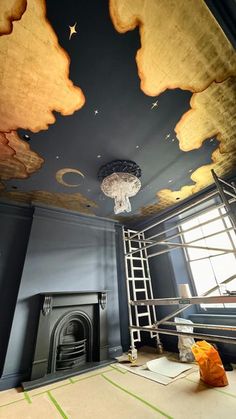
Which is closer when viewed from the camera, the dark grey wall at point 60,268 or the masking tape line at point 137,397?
the masking tape line at point 137,397

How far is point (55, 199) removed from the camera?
3.21 m

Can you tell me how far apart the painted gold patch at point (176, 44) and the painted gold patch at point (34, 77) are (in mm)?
493

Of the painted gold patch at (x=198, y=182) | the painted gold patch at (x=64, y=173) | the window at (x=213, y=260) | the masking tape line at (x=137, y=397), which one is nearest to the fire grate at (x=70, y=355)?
the masking tape line at (x=137, y=397)

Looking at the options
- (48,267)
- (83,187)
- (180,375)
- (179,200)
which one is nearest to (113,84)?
(83,187)

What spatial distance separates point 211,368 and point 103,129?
9.38 feet

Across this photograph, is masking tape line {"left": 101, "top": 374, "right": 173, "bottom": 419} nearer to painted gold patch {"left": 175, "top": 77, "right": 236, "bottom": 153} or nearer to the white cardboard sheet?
the white cardboard sheet

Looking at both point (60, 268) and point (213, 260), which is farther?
point (213, 260)

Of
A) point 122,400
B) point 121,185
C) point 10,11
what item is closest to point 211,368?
point 122,400

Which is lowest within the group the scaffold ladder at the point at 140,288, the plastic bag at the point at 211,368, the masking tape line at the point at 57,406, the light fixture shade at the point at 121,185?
the masking tape line at the point at 57,406

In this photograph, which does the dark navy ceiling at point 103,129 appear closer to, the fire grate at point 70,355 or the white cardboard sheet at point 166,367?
the fire grate at point 70,355

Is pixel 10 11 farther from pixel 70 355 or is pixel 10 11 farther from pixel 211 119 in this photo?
pixel 70 355

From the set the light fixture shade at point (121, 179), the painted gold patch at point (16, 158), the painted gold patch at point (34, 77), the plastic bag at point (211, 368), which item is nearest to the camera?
the painted gold patch at point (34, 77)

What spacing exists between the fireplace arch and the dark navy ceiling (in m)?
2.00

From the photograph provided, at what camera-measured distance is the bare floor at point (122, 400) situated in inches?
60.1
